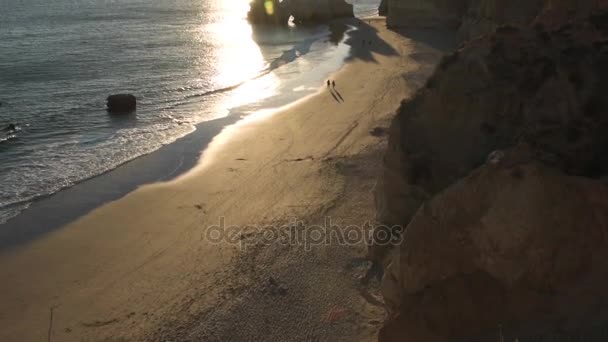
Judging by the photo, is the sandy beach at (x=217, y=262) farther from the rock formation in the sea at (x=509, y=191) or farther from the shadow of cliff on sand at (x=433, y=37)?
the shadow of cliff on sand at (x=433, y=37)

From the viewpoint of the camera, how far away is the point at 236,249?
41.1ft

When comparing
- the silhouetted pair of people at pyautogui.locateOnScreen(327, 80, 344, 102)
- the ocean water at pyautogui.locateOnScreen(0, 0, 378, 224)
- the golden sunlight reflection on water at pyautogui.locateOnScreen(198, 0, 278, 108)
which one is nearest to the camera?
the ocean water at pyautogui.locateOnScreen(0, 0, 378, 224)

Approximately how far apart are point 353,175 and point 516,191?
10373mm

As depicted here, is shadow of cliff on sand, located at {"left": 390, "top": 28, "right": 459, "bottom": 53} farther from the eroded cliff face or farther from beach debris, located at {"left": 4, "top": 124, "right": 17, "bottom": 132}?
beach debris, located at {"left": 4, "top": 124, "right": 17, "bottom": 132}

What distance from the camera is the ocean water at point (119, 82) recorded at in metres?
21.6

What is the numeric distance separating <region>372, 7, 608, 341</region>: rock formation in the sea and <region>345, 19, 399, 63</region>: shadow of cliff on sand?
32.2 meters

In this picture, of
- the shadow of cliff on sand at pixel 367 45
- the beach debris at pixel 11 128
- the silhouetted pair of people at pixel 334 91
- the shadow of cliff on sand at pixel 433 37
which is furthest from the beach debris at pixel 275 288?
the shadow of cliff on sand at pixel 433 37

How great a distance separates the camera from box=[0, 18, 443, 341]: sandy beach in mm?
9898

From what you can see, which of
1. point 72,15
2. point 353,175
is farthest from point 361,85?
point 72,15

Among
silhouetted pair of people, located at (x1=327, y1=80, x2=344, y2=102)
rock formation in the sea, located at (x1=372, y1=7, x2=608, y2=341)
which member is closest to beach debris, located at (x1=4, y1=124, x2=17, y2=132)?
silhouetted pair of people, located at (x1=327, y1=80, x2=344, y2=102)

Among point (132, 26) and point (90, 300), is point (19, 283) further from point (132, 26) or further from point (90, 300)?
point (132, 26)

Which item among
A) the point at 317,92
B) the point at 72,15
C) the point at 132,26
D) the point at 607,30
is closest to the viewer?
the point at 607,30

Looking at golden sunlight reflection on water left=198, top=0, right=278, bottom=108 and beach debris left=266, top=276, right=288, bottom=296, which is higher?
beach debris left=266, top=276, right=288, bottom=296

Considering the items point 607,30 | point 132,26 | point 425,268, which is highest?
point 607,30
